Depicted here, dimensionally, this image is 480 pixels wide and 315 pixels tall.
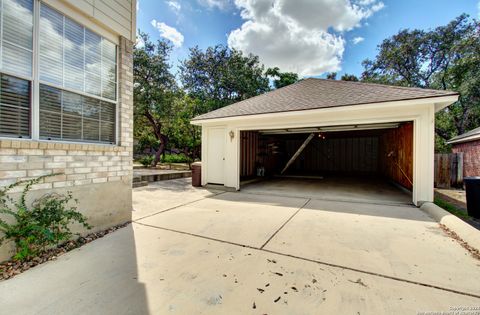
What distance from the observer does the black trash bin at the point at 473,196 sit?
4577 millimetres

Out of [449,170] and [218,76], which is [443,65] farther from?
[218,76]

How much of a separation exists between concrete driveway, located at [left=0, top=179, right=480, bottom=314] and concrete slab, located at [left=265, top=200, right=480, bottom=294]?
16 millimetres

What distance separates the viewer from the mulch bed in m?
2.35

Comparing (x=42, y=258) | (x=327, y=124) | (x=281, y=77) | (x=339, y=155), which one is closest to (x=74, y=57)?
(x=42, y=258)

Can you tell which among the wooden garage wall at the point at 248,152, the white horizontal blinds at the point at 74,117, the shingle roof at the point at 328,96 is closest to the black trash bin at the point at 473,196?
the shingle roof at the point at 328,96

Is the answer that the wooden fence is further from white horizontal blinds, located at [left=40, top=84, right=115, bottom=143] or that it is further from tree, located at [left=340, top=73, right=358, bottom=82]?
tree, located at [left=340, top=73, right=358, bottom=82]

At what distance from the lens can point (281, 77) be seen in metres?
22.6

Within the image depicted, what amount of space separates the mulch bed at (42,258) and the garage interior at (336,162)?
17.8 feet

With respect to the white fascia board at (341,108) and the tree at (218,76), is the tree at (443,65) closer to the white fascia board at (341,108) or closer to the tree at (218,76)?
the tree at (218,76)

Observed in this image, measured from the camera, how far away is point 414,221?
4199 millimetres

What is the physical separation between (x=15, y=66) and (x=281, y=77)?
22.7m

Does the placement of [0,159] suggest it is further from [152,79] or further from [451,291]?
[152,79]

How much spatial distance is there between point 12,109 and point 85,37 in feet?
5.24

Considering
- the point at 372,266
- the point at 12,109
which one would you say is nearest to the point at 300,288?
the point at 372,266
